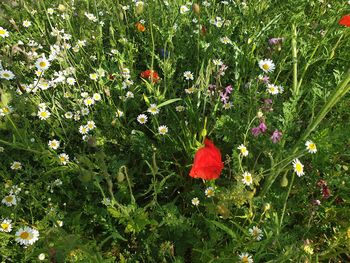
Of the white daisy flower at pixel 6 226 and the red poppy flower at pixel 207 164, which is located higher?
the red poppy flower at pixel 207 164

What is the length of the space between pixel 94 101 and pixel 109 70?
236 millimetres

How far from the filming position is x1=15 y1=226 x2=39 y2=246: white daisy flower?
4.61 ft

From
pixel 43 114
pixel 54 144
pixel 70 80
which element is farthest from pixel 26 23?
pixel 54 144

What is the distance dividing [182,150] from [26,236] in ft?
2.81

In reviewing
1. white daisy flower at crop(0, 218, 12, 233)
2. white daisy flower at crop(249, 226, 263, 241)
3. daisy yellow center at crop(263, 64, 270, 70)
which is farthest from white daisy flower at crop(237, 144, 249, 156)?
white daisy flower at crop(0, 218, 12, 233)

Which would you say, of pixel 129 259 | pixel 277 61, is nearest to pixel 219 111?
pixel 277 61

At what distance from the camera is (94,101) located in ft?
6.81

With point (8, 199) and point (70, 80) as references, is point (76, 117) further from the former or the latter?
point (8, 199)

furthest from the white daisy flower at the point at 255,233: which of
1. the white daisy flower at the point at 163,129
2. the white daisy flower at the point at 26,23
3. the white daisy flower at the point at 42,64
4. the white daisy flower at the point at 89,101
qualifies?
the white daisy flower at the point at 26,23

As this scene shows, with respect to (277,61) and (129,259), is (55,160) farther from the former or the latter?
(277,61)

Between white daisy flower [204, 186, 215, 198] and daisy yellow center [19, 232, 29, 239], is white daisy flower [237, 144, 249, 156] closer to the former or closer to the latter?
white daisy flower [204, 186, 215, 198]

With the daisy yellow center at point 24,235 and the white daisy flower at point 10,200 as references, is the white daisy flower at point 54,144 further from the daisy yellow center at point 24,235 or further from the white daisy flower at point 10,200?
the daisy yellow center at point 24,235

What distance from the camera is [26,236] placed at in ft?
4.68

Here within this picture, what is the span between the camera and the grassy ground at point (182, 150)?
56.4 inches
